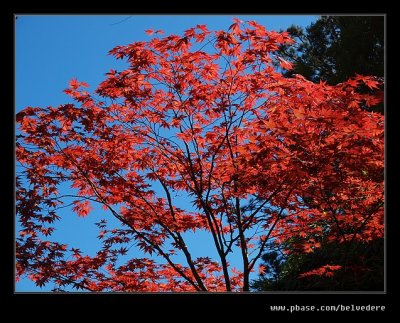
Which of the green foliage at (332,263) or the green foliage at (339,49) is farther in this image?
the green foliage at (339,49)

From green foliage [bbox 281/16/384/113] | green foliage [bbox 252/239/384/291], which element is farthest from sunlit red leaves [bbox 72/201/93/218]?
green foliage [bbox 281/16/384/113]

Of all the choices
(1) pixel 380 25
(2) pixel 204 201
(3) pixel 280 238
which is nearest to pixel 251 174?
(2) pixel 204 201

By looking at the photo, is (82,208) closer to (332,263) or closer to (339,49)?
(332,263)

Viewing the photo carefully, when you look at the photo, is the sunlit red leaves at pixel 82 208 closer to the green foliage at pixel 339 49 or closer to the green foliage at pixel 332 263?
the green foliage at pixel 332 263

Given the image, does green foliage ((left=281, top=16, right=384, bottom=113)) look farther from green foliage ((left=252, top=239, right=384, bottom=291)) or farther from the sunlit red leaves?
the sunlit red leaves

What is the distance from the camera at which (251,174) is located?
6102 millimetres

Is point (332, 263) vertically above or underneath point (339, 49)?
underneath

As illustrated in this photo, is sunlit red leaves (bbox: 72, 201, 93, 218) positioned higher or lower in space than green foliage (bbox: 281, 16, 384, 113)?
lower

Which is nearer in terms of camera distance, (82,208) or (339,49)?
(82,208)

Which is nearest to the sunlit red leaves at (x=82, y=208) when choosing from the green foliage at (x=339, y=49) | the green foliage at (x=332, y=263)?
the green foliage at (x=332, y=263)

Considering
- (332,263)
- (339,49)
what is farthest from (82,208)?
(339,49)
